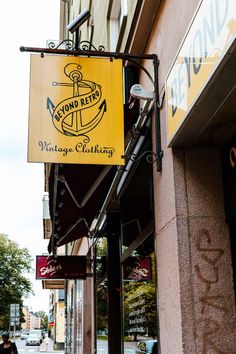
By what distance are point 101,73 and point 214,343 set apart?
276 centimetres

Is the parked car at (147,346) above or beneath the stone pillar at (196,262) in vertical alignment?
beneath

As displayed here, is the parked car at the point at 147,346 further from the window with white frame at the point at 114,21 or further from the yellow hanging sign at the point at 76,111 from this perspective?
the window with white frame at the point at 114,21

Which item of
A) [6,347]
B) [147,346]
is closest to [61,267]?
[6,347]

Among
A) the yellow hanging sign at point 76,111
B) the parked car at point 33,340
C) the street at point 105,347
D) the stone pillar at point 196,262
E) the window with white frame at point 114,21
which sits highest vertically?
the window with white frame at point 114,21

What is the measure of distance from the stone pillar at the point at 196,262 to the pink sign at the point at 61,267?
7758mm

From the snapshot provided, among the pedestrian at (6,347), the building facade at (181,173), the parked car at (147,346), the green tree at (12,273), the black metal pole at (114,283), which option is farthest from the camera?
the green tree at (12,273)

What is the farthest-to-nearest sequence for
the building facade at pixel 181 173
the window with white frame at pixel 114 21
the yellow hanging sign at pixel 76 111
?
the window with white frame at pixel 114 21, the yellow hanging sign at pixel 76 111, the building facade at pixel 181 173

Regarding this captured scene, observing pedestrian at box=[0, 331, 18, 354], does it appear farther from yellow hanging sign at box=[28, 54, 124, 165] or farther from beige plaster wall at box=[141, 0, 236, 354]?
yellow hanging sign at box=[28, 54, 124, 165]

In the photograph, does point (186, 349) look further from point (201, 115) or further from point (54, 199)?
point (54, 199)

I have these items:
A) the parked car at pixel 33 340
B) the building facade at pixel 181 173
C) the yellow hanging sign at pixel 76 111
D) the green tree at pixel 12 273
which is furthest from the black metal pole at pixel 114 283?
the parked car at pixel 33 340

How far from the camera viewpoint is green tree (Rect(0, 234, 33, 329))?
6294 cm

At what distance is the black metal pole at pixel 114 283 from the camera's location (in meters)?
8.86

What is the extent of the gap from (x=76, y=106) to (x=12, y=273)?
63349 mm

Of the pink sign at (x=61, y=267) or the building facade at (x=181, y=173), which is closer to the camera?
the building facade at (x=181, y=173)
